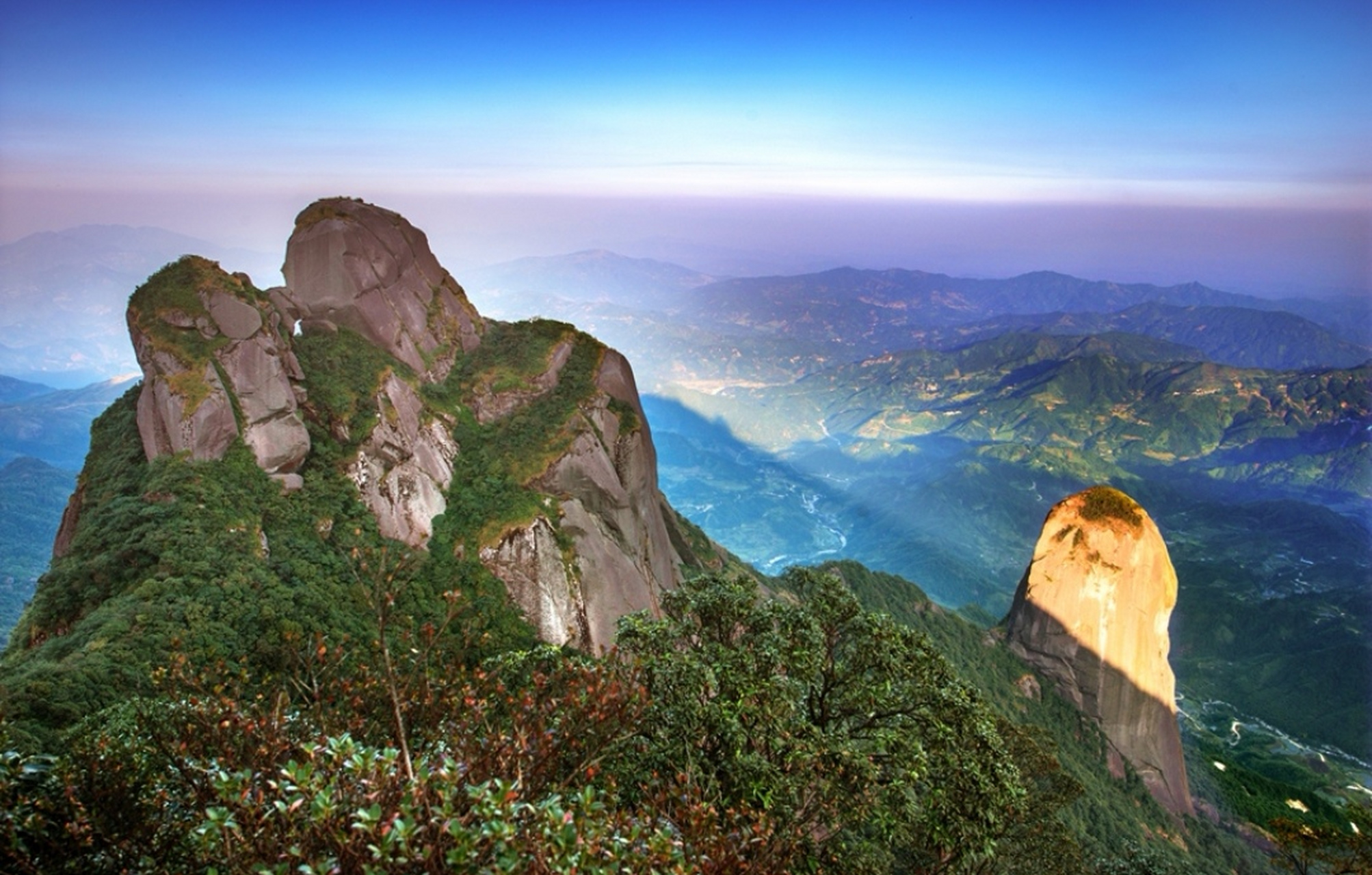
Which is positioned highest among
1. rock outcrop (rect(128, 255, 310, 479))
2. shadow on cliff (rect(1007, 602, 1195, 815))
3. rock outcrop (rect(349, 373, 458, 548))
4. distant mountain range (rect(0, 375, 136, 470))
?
rock outcrop (rect(128, 255, 310, 479))

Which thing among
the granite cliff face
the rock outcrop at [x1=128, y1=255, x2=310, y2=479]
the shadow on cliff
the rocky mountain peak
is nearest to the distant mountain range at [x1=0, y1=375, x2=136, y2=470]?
the rocky mountain peak

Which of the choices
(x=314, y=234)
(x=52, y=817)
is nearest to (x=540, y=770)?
(x=52, y=817)

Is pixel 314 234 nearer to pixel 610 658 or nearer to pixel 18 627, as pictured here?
pixel 18 627

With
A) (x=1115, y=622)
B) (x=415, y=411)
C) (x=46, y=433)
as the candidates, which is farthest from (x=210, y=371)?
(x=46, y=433)

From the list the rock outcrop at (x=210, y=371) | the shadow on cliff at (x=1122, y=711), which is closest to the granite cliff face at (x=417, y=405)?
the rock outcrop at (x=210, y=371)

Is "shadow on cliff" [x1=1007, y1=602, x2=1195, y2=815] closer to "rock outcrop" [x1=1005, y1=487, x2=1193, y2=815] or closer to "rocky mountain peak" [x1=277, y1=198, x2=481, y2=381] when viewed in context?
"rock outcrop" [x1=1005, y1=487, x2=1193, y2=815]

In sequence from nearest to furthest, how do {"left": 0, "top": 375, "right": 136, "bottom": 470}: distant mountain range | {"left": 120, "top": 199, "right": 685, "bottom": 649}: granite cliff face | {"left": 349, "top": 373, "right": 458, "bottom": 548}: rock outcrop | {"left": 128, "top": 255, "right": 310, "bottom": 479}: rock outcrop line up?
{"left": 128, "top": 255, "right": 310, "bottom": 479}: rock outcrop
{"left": 120, "top": 199, "right": 685, "bottom": 649}: granite cliff face
{"left": 349, "top": 373, "right": 458, "bottom": 548}: rock outcrop
{"left": 0, "top": 375, "right": 136, "bottom": 470}: distant mountain range
